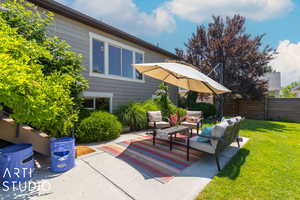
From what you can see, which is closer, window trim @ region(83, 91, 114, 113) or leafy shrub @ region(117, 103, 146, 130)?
window trim @ region(83, 91, 114, 113)

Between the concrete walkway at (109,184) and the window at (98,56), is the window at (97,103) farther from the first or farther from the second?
the concrete walkway at (109,184)

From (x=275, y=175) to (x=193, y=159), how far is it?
5.56 feet

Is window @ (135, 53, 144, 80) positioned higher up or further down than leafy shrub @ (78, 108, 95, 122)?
higher up

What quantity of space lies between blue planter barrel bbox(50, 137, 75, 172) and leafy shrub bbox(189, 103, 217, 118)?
1000cm

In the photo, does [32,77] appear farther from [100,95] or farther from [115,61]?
[115,61]

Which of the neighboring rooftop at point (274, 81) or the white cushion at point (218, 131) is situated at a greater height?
the neighboring rooftop at point (274, 81)

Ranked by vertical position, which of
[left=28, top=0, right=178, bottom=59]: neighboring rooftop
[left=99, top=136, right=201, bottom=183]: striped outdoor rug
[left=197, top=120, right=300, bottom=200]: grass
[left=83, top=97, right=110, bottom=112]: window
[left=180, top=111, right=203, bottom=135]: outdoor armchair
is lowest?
[left=197, top=120, right=300, bottom=200]: grass

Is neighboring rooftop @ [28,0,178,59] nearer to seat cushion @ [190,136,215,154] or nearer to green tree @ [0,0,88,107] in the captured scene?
green tree @ [0,0,88,107]

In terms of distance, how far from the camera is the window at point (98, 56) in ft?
21.9

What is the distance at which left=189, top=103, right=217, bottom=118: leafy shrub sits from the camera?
36.9ft

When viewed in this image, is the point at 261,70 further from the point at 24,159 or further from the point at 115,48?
the point at 24,159

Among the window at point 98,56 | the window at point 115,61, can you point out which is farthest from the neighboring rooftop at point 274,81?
the window at point 98,56

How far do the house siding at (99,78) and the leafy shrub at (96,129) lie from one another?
1.85m

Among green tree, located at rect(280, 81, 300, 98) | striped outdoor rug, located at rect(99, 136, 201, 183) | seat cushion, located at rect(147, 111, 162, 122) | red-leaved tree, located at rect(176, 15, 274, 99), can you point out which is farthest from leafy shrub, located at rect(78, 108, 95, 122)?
green tree, located at rect(280, 81, 300, 98)
